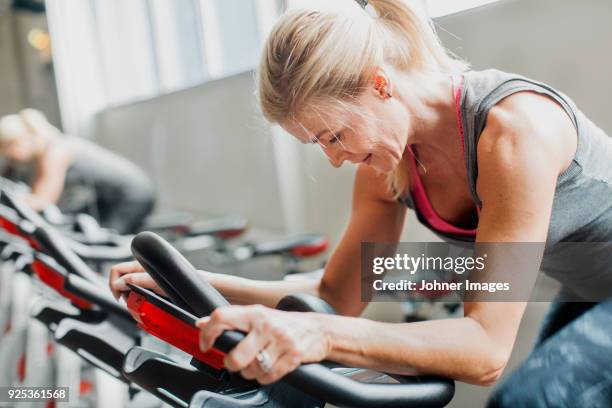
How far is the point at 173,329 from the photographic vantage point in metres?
0.50

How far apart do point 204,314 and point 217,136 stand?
2.21 metres

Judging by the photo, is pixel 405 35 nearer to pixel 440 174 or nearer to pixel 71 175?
pixel 440 174

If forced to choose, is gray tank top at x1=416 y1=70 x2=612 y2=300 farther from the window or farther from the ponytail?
the window

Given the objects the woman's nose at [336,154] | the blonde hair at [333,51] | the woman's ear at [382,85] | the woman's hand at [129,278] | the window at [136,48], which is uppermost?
the blonde hair at [333,51]

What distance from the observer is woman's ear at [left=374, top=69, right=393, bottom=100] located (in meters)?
0.58

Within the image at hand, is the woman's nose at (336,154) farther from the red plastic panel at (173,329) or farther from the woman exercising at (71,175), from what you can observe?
the woman exercising at (71,175)

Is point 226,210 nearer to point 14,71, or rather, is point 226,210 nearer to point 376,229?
point 14,71

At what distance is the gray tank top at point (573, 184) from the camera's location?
579mm

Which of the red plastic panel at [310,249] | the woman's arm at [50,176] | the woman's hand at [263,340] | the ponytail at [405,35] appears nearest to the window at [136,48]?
the woman's arm at [50,176]

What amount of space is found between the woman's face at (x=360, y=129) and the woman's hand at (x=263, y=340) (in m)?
0.23

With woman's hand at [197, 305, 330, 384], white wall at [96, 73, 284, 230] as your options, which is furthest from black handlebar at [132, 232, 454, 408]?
white wall at [96, 73, 284, 230]

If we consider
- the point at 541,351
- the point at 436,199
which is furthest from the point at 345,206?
the point at 541,351

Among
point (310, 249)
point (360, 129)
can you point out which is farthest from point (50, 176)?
point (360, 129)

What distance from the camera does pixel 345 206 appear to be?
1.75m
